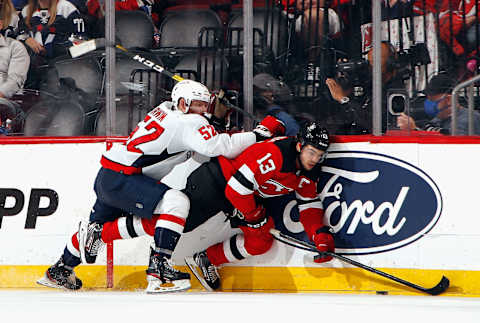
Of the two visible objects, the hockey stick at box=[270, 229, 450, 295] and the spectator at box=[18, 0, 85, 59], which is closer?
the hockey stick at box=[270, 229, 450, 295]

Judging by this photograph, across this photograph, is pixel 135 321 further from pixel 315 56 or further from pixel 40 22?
pixel 40 22

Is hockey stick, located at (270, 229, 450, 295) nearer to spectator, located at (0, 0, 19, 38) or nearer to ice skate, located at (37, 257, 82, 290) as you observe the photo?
ice skate, located at (37, 257, 82, 290)

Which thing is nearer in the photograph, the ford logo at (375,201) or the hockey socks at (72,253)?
the ford logo at (375,201)

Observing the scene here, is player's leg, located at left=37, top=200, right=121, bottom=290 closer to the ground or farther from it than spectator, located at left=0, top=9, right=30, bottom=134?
closer to the ground

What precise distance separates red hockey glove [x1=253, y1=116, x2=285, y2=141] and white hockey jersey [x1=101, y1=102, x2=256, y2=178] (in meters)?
0.04

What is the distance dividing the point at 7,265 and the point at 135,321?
1724 mm

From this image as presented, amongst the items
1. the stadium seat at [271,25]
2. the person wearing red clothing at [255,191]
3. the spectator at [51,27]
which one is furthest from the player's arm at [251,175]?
the spectator at [51,27]

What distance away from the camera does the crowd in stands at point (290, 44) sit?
3.48m

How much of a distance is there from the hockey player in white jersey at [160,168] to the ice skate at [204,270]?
0.23 meters

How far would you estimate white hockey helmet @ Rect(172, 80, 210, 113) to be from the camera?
360 centimetres

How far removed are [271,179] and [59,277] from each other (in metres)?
1.32

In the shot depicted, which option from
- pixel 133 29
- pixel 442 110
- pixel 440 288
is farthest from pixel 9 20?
pixel 440 288

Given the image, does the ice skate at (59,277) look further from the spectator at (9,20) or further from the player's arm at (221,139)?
the spectator at (9,20)

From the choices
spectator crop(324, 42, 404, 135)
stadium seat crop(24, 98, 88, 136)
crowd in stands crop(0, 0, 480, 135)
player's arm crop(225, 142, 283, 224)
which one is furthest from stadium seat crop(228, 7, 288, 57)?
stadium seat crop(24, 98, 88, 136)
